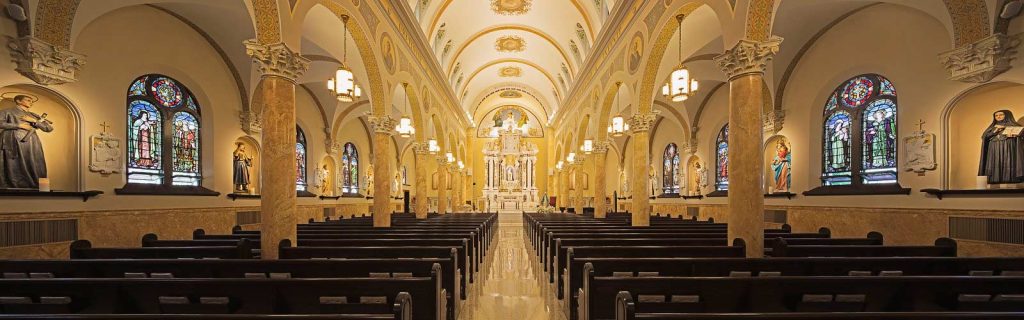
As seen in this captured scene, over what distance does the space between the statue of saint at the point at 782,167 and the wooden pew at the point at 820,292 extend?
10.1 m

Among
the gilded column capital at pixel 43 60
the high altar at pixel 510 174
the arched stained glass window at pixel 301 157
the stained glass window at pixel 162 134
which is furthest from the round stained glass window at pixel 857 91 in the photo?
the high altar at pixel 510 174

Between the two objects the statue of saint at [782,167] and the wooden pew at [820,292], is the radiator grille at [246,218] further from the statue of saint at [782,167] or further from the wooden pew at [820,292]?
the statue of saint at [782,167]

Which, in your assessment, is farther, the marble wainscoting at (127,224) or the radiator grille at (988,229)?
the marble wainscoting at (127,224)

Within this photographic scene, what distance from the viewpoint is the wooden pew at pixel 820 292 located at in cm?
392

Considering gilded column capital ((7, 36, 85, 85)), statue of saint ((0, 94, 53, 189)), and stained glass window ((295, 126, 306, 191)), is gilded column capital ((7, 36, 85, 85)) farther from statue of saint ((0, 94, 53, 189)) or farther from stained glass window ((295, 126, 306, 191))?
stained glass window ((295, 126, 306, 191))

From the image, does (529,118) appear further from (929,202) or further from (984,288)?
(984,288)

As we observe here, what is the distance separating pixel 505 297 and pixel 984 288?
5187mm

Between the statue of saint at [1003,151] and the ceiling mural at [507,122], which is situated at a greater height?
the ceiling mural at [507,122]

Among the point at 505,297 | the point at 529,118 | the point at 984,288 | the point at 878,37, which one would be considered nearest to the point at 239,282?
the point at 505,297

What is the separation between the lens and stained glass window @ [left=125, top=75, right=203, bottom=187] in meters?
10.9

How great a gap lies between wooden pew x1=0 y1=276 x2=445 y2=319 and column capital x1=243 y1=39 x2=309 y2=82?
13.7ft

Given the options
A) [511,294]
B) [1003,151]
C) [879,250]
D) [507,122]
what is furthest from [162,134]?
[507,122]

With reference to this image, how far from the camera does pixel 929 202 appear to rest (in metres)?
9.30

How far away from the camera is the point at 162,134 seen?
11727 millimetres
